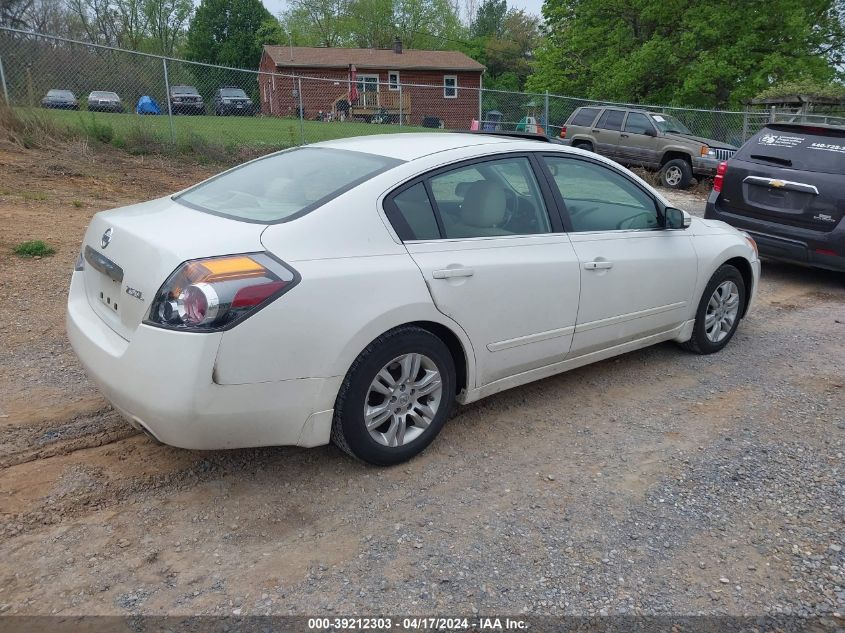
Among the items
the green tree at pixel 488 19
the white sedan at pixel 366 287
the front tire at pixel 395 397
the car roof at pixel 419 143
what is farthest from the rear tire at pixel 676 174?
the green tree at pixel 488 19

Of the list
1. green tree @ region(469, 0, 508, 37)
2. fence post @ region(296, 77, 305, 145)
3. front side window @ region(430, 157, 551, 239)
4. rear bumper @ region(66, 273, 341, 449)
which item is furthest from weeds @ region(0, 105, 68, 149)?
green tree @ region(469, 0, 508, 37)

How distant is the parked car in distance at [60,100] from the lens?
12.5 meters

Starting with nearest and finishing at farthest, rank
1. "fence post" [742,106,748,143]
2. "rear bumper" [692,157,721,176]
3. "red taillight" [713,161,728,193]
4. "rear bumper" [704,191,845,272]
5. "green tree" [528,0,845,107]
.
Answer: "rear bumper" [704,191,845,272] → "red taillight" [713,161,728,193] → "rear bumper" [692,157,721,176] → "fence post" [742,106,748,143] → "green tree" [528,0,845,107]

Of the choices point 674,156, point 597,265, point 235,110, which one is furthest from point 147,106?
point 597,265

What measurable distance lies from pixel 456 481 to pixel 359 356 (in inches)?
31.6

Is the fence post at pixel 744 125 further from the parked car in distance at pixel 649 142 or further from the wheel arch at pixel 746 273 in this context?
the wheel arch at pixel 746 273

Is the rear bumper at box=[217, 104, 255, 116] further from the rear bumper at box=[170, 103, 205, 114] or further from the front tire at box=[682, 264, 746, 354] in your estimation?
the front tire at box=[682, 264, 746, 354]

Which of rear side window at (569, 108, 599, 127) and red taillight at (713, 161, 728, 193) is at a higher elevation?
rear side window at (569, 108, 599, 127)

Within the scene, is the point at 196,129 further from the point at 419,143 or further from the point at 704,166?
the point at 419,143

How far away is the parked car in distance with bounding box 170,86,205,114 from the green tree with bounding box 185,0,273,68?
1954 inches

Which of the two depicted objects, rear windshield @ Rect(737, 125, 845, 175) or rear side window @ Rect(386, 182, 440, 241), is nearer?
rear side window @ Rect(386, 182, 440, 241)

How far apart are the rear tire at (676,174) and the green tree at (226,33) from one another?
53613 mm

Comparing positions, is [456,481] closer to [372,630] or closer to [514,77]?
[372,630]

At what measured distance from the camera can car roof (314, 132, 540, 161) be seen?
363 centimetres
